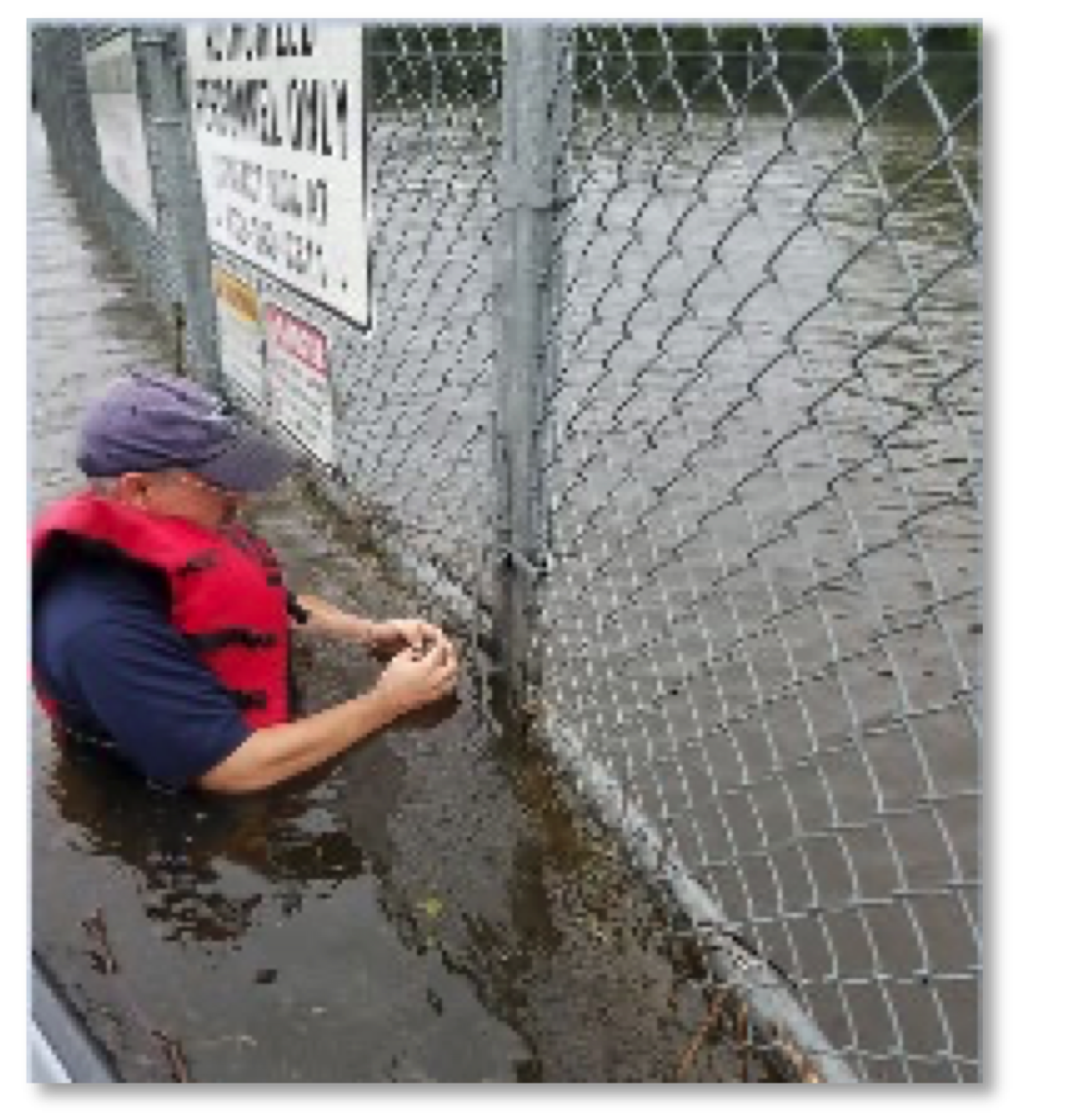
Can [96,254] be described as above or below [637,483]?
above

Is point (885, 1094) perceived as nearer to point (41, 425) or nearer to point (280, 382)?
point (280, 382)

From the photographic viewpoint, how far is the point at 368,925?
2740 mm

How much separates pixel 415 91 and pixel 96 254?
7.39 m

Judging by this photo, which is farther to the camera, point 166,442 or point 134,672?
point 166,442

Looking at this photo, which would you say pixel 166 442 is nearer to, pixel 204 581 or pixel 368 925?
pixel 204 581

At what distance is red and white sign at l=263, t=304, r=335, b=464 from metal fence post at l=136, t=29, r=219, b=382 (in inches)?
37.7

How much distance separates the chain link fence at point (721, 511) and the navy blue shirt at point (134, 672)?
87 cm

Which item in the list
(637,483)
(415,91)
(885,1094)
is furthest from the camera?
(637,483)

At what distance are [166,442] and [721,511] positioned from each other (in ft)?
8.37

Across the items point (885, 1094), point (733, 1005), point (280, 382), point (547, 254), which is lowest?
point (733, 1005)

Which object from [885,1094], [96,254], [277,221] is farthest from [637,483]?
[96,254]

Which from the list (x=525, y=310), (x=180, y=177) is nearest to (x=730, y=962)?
(x=525, y=310)

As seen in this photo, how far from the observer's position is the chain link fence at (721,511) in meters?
2.51

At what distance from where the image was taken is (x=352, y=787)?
3.19 m
